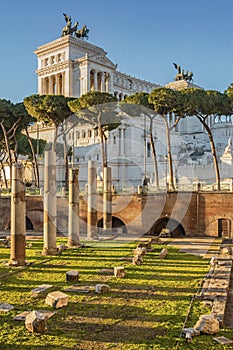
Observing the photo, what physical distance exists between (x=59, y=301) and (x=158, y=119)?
149 ft

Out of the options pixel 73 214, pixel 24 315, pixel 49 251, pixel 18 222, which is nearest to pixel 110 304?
pixel 24 315

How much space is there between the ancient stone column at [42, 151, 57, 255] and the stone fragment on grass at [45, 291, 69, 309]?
728 cm

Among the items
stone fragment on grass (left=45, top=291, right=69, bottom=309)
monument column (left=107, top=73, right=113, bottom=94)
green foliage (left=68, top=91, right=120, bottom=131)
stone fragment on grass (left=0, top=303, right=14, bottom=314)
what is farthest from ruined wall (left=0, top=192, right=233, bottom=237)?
monument column (left=107, top=73, right=113, bottom=94)

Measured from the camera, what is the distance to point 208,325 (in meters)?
8.65

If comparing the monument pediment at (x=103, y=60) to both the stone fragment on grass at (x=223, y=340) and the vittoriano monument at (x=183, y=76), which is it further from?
the stone fragment on grass at (x=223, y=340)

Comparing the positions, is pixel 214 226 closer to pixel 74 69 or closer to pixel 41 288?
pixel 41 288

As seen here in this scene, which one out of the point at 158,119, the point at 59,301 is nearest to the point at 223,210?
the point at 59,301

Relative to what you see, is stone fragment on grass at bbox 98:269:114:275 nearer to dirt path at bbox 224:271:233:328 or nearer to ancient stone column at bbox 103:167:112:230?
dirt path at bbox 224:271:233:328

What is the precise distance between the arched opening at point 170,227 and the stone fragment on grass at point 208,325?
662 inches

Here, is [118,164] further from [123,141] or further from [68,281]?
[68,281]

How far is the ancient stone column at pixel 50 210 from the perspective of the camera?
1795cm

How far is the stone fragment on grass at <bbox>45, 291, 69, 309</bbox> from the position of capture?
10312mm

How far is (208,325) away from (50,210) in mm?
10614

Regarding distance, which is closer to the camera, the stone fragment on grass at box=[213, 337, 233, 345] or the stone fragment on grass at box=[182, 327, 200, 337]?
the stone fragment on grass at box=[213, 337, 233, 345]
